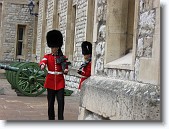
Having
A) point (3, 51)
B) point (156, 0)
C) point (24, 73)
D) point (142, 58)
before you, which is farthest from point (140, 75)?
point (3, 51)

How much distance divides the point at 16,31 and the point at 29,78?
43.9ft

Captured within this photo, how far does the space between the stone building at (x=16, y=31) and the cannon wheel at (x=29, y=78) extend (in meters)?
12.4

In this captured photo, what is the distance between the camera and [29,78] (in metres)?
10.0

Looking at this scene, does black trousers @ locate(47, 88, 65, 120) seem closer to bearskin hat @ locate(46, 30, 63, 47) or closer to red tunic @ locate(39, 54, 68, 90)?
red tunic @ locate(39, 54, 68, 90)

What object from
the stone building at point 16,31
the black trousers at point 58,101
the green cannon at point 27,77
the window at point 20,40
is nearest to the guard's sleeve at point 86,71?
the black trousers at point 58,101

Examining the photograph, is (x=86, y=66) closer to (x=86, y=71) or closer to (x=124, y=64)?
(x=86, y=71)

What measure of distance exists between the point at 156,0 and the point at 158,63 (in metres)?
0.61

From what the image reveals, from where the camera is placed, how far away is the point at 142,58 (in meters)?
3.74

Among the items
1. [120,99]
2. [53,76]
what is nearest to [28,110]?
[53,76]

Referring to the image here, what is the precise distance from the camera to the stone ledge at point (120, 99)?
338 cm

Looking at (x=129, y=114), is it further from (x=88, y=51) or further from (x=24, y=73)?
(x=24, y=73)

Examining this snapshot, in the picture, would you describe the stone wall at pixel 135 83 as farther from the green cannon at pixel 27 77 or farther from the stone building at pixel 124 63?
the green cannon at pixel 27 77

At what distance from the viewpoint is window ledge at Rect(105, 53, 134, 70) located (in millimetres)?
4152

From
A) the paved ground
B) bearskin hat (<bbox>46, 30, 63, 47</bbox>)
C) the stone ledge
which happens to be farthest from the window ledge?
the paved ground
